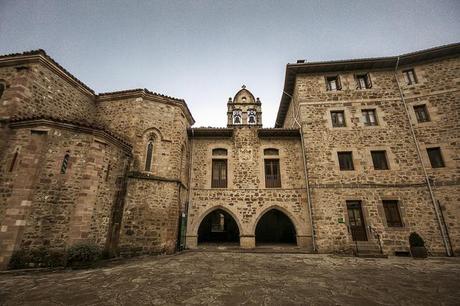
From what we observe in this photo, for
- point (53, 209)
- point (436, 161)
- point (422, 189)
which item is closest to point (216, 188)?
point (53, 209)

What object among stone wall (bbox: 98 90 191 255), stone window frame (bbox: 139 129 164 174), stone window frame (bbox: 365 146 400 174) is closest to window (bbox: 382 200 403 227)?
stone window frame (bbox: 365 146 400 174)

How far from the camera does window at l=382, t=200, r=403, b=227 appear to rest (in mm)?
10391

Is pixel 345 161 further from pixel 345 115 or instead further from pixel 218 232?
pixel 218 232

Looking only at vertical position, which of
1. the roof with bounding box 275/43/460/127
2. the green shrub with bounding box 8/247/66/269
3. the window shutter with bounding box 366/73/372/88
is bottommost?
the green shrub with bounding box 8/247/66/269

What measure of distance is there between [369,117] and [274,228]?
11107 millimetres

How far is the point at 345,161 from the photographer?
1170cm

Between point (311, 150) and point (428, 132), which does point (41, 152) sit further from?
point (428, 132)

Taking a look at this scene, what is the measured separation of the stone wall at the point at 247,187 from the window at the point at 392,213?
164 inches

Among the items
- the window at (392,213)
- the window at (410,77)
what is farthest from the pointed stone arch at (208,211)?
the window at (410,77)

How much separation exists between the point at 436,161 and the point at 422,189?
1963 mm

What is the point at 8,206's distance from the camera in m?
6.71

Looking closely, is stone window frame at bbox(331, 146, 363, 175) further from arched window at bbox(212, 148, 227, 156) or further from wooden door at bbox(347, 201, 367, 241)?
arched window at bbox(212, 148, 227, 156)

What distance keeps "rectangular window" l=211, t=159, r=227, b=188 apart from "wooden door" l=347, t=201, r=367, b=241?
24.4 feet

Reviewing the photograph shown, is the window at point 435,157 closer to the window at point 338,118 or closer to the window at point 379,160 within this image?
the window at point 379,160
